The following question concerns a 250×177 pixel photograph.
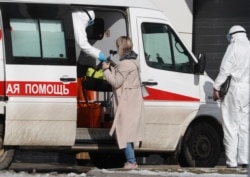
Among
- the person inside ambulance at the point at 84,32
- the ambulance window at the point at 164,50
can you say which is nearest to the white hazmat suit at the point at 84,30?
the person inside ambulance at the point at 84,32

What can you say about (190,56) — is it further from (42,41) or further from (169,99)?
(42,41)

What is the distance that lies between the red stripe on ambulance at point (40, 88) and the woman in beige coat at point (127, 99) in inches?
21.6

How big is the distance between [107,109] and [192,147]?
130cm

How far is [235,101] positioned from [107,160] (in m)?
2.71

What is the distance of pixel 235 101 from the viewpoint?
11.5m

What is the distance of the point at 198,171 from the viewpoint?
10922 mm

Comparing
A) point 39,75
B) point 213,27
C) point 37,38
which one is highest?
point 213,27

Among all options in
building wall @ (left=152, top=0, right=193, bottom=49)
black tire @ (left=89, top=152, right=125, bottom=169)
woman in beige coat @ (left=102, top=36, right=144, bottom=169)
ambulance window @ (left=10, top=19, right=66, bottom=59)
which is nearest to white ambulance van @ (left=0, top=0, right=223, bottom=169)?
ambulance window @ (left=10, top=19, right=66, bottom=59)

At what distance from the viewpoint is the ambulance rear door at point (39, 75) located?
1123 cm

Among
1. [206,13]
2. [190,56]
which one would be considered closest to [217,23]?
[206,13]

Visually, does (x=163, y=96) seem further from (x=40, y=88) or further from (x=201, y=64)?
(x=40, y=88)

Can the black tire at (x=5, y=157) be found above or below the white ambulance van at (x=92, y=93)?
below

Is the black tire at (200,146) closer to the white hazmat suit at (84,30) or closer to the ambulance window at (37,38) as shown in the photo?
the white hazmat suit at (84,30)

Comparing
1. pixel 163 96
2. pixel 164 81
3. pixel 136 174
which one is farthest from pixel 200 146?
pixel 136 174
